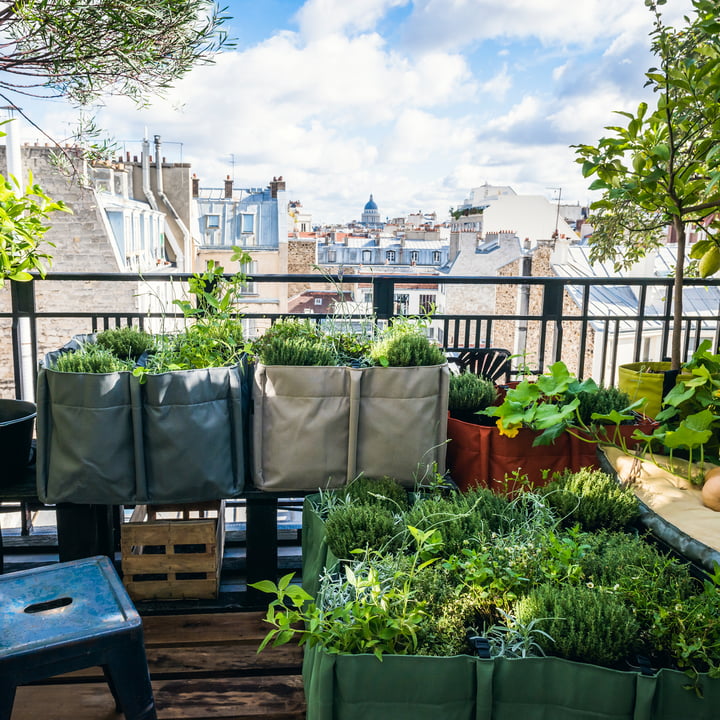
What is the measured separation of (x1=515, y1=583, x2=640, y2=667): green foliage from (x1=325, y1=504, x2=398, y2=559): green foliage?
14.0 inches

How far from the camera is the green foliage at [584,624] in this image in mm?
1119

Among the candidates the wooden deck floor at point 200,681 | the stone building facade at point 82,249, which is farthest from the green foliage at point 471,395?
the stone building facade at point 82,249

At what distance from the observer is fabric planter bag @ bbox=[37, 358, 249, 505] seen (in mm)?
1843

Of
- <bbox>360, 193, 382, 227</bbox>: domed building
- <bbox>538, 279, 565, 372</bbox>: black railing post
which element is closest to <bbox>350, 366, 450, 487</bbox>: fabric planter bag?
<bbox>538, 279, 565, 372</bbox>: black railing post

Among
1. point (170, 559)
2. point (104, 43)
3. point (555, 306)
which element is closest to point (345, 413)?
point (170, 559)

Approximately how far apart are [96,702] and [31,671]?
0.49 meters

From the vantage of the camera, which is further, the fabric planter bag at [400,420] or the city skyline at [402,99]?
the city skyline at [402,99]

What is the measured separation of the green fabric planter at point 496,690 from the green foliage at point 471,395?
116cm

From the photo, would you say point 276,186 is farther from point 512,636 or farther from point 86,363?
point 512,636

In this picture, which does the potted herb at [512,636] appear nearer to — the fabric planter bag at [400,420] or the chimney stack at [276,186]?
the fabric planter bag at [400,420]

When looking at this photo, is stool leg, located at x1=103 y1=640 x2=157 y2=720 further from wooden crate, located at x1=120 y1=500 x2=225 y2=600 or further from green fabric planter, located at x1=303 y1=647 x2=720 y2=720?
wooden crate, located at x1=120 y1=500 x2=225 y2=600

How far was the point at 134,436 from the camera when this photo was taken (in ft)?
6.14

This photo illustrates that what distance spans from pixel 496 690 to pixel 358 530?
0.48 meters

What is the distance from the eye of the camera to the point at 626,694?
109cm
